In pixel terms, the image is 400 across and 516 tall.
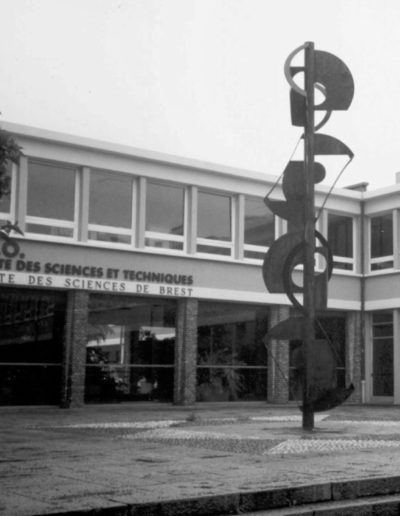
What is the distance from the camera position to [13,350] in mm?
25109

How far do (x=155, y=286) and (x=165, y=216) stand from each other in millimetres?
2439

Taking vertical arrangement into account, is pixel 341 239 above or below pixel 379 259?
above

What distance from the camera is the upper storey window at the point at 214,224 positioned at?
29938 mm

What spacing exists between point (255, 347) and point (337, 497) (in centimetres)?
2241

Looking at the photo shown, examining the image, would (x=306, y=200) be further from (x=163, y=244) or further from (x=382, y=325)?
(x=382, y=325)

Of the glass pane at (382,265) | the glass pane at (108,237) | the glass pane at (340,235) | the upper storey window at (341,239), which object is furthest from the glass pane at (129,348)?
the glass pane at (382,265)

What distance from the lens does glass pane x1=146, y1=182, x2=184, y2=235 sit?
28.8 meters

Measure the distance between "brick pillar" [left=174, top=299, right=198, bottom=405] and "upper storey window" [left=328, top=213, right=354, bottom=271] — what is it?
25.3 ft

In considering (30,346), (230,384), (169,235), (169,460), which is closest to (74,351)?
(30,346)

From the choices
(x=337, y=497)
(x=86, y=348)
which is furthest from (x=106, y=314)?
(x=337, y=497)

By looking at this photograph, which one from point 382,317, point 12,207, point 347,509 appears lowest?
point 347,509

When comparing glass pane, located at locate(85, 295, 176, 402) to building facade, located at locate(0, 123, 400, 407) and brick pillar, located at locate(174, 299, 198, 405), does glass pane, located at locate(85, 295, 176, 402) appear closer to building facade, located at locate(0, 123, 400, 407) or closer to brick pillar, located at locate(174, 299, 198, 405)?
building facade, located at locate(0, 123, 400, 407)

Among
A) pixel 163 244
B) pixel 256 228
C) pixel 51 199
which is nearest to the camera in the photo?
pixel 51 199

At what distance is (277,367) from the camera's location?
101ft
